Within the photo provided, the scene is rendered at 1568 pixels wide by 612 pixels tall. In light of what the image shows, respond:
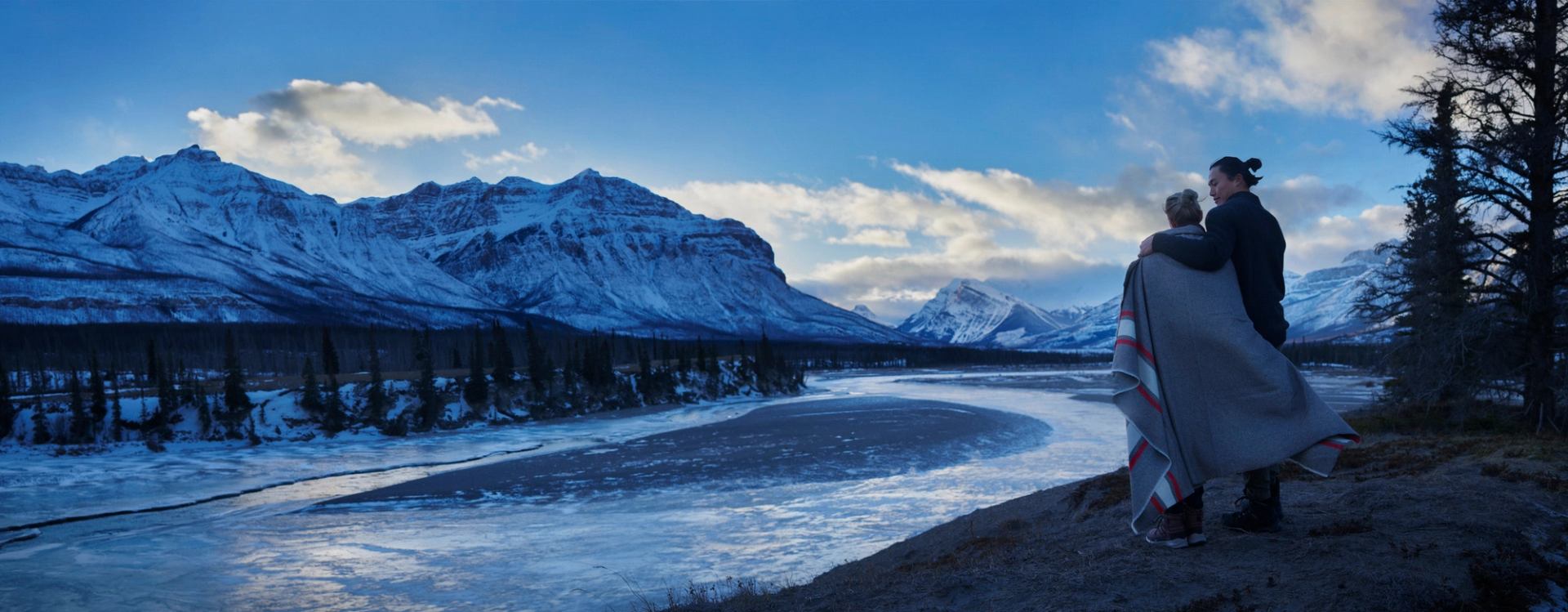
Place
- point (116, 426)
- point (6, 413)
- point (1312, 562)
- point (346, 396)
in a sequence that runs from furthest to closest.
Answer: point (346, 396)
point (116, 426)
point (6, 413)
point (1312, 562)

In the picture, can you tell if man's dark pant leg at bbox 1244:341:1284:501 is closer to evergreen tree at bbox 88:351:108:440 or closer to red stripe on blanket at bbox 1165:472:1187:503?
red stripe on blanket at bbox 1165:472:1187:503

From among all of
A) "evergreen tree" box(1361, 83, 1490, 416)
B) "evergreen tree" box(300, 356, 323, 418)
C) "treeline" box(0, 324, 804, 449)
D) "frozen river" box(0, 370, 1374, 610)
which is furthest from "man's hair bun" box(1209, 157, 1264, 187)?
"evergreen tree" box(300, 356, 323, 418)

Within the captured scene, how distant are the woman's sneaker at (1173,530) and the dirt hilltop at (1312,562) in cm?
7

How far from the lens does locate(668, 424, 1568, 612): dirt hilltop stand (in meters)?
4.81

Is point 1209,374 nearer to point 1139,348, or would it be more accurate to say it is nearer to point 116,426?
point 1139,348

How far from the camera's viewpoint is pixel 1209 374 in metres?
5.62

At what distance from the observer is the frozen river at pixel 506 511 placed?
11430 millimetres

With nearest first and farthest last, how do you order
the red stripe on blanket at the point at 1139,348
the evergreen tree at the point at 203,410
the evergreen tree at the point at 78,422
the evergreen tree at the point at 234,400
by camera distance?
the red stripe on blanket at the point at 1139,348
the evergreen tree at the point at 78,422
the evergreen tree at the point at 203,410
the evergreen tree at the point at 234,400

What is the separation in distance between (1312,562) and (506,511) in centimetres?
1604

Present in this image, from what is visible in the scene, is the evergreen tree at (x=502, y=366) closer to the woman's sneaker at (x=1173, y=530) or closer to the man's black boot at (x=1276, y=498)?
the woman's sneaker at (x=1173, y=530)

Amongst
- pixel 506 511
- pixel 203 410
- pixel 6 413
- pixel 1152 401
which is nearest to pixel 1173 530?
pixel 1152 401

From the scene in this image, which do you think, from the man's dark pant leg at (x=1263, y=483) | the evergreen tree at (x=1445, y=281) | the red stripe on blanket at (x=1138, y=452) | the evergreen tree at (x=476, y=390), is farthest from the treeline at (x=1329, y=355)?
the red stripe on blanket at (x=1138, y=452)

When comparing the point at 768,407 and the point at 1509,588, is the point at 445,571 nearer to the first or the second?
the point at 1509,588

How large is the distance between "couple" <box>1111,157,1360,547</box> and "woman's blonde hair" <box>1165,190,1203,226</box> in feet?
0.35
